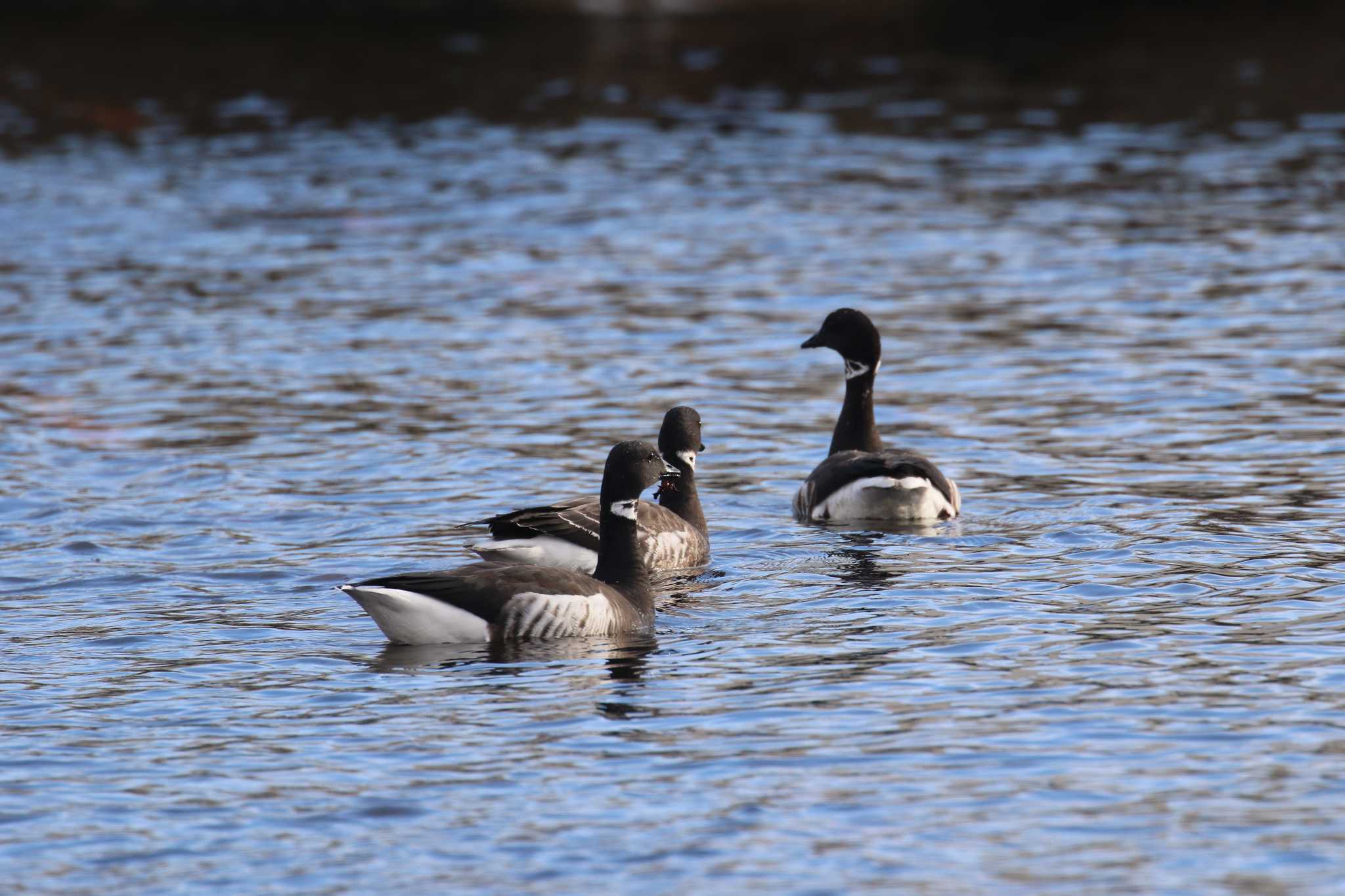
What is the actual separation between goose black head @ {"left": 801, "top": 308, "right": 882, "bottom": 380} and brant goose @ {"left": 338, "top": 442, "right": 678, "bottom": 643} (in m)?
4.77

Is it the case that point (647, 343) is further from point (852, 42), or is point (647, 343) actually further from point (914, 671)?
point (852, 42)

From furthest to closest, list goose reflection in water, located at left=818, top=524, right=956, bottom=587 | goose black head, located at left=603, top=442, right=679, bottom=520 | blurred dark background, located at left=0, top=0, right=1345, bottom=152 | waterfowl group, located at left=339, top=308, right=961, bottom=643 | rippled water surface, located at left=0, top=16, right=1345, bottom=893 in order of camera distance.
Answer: blurred dark background, located at left=0, top=0, right=1345, bottom=152
goose reflection in water, located at left=818, top=524, right=956, bottom=587
goose black head, located at left=603, top=442, right=679, bottom=520
waterfowl group, located at left=339, top=308, right=961, bottom=643
rippled water surface, located at left=0, top=16, right=1345, bottom=893

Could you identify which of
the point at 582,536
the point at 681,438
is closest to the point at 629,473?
the point at 582,536

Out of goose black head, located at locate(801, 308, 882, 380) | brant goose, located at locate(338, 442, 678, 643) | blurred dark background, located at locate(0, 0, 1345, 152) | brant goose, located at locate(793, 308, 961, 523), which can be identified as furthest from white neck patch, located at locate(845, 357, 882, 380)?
blurred dark background, located at locate(0, 0, 1345, 152)

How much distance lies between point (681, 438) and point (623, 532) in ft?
6.65

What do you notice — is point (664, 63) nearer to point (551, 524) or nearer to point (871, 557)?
point (871, 557)

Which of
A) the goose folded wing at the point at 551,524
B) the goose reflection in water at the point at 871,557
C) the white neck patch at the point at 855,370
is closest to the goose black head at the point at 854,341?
the white neck patch at the point at 855,370

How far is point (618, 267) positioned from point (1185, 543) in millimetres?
14092

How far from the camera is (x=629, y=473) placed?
1320 cm

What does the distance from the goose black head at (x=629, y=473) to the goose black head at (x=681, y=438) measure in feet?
5.41

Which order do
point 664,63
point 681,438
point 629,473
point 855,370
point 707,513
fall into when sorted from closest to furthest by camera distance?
point 629,473, point 681,438, point 707,513, point 855,370, point 664,63

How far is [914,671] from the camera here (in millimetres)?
11492

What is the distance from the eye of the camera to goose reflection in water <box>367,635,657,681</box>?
1185cm

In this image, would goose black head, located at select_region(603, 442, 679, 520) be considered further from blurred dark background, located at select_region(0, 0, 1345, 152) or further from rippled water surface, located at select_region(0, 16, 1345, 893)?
blurred dark background, located at select_region(0, 0, 1345, 152)
